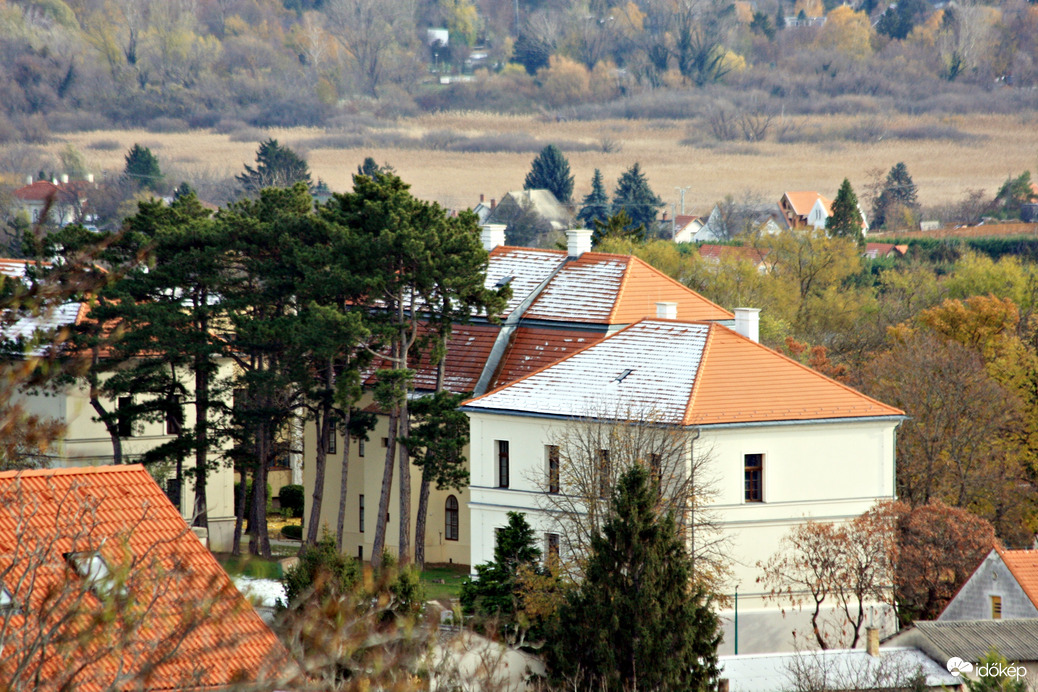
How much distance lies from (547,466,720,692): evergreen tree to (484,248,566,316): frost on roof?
62.8ft

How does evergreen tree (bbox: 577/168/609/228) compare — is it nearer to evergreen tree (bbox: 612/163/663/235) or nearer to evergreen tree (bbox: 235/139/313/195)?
evergreen tree (bbox: 612/163/663/235)

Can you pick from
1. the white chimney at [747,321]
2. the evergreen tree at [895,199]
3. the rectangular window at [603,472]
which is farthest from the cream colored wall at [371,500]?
the evergreen tree at [895,199]

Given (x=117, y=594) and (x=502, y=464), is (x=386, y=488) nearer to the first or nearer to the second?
(x=502, y=464)

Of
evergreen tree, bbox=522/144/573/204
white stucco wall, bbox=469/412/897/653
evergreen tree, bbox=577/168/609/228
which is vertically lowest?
white stucco wall, bbox=469/412/897/653

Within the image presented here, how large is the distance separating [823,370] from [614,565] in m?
28.8

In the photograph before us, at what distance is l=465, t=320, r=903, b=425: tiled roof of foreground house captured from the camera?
1645 inches

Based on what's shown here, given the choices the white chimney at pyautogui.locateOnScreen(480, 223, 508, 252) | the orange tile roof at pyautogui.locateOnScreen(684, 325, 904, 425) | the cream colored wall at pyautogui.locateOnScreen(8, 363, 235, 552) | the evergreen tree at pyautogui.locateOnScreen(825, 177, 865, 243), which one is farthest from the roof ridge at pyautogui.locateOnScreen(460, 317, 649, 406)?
the evergreen tree at pyautogui.locateOnScreen(825, 177, 865, 243)

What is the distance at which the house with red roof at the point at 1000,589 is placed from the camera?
39.4 meters

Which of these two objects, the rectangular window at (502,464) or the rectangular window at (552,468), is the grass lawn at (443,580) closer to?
the rectangular window at (502,464)

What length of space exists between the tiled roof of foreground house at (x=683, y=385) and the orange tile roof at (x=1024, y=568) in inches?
198

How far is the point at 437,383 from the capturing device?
49156 millimetres

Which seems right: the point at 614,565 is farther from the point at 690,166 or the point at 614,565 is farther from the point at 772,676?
the point at 690,166

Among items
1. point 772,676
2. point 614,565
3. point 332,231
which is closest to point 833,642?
point 772,676

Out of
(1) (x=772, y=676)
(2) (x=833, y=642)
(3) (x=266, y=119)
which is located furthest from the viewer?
(3) (x=266, y=119)
